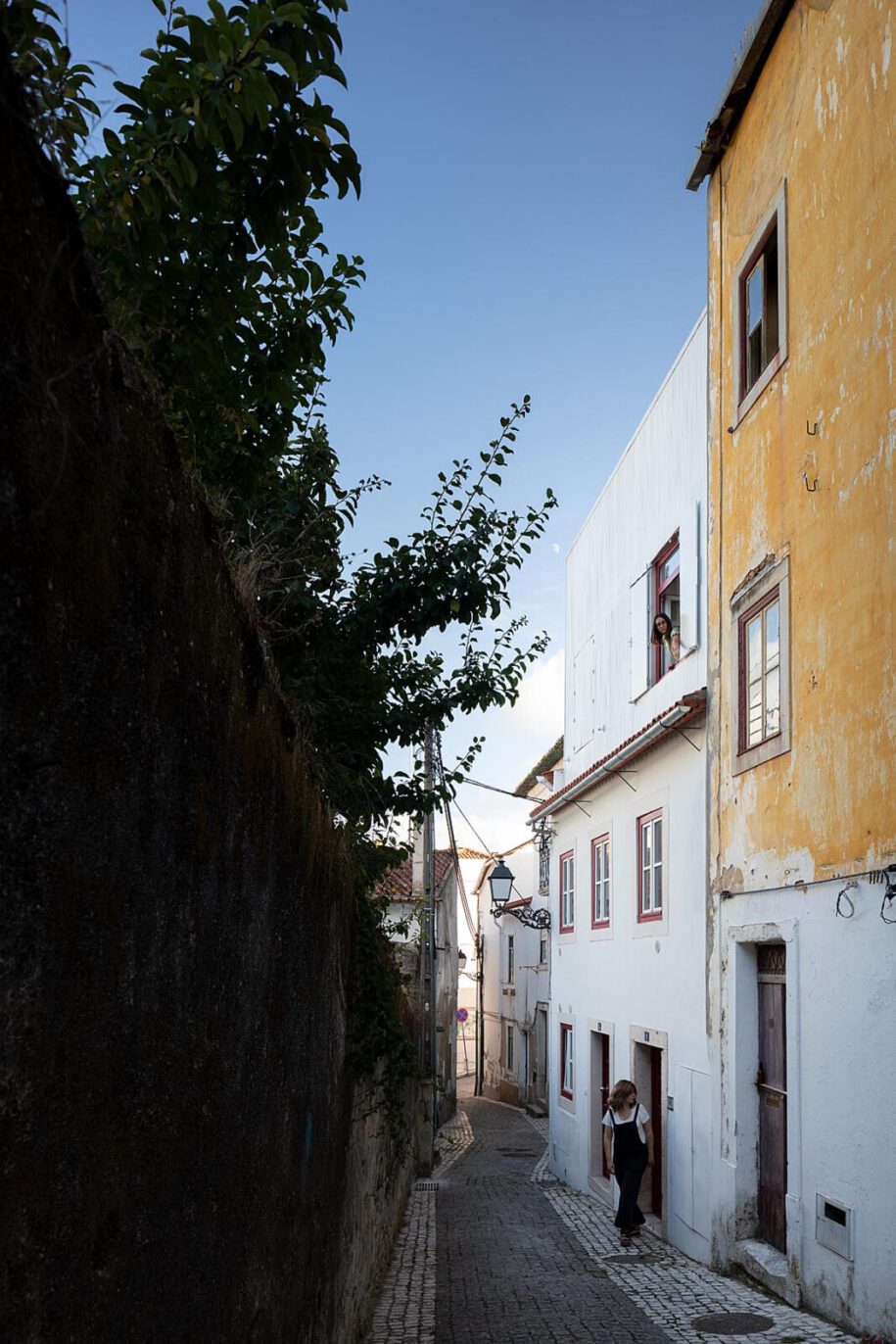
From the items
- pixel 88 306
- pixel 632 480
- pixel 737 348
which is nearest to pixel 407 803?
pixel 737 348

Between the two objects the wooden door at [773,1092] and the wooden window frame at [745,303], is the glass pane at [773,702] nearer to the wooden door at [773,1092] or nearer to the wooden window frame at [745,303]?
the wooden door at [773,1092]

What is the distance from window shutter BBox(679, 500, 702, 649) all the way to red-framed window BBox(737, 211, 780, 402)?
1777mm

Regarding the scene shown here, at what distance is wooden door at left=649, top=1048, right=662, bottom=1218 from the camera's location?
14336 millimetres

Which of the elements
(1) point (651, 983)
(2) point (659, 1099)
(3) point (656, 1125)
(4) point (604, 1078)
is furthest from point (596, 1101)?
(1) point (651, 983)

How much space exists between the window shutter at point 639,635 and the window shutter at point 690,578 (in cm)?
210

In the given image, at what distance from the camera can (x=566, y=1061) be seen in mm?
20469

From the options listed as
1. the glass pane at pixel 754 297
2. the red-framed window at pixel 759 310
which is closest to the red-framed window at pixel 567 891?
the red-framed window at pixel 759 310

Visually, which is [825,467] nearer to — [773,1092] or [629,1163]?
[773,1092]

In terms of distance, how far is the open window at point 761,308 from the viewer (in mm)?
10625

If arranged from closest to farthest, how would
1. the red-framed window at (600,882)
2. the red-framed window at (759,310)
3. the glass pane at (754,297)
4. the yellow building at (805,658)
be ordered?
the yellow building at (805,658) < the red-framed window at (759,310) < the glass pane at (754,297) < the red-framed window at (600,882)

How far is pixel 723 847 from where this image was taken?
1168cm

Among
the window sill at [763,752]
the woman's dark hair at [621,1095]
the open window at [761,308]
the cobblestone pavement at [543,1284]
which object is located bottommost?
the cobblestone pavement at [543,1284]

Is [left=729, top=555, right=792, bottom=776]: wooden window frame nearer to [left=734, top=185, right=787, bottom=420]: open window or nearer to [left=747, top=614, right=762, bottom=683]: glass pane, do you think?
[left=747, top=614, right=762, bottom=683]: glass pane

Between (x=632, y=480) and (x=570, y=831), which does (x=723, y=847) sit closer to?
(x=632, y=480)
